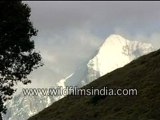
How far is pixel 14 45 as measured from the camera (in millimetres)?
40906

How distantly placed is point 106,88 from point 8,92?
16883 millimetres

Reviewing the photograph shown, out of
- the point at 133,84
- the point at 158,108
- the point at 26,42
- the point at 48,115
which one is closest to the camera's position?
the point at 158,108

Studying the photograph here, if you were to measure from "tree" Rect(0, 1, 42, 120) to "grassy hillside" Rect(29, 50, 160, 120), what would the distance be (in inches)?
340

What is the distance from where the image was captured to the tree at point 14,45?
40.0 metres

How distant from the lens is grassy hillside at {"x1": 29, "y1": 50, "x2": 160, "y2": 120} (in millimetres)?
40375

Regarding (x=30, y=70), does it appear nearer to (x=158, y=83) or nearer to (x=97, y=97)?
(x=97, y=97)

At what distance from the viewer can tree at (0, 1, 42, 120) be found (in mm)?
40000

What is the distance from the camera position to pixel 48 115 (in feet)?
176

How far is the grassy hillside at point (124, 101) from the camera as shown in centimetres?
4038

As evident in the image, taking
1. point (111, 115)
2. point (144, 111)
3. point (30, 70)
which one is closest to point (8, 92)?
point (30, 70)

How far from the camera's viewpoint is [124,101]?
149ft

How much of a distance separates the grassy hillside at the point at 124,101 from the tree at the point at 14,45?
28.4 ft

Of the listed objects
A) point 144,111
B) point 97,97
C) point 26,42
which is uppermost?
point 26,42

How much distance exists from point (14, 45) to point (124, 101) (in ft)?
45.9
